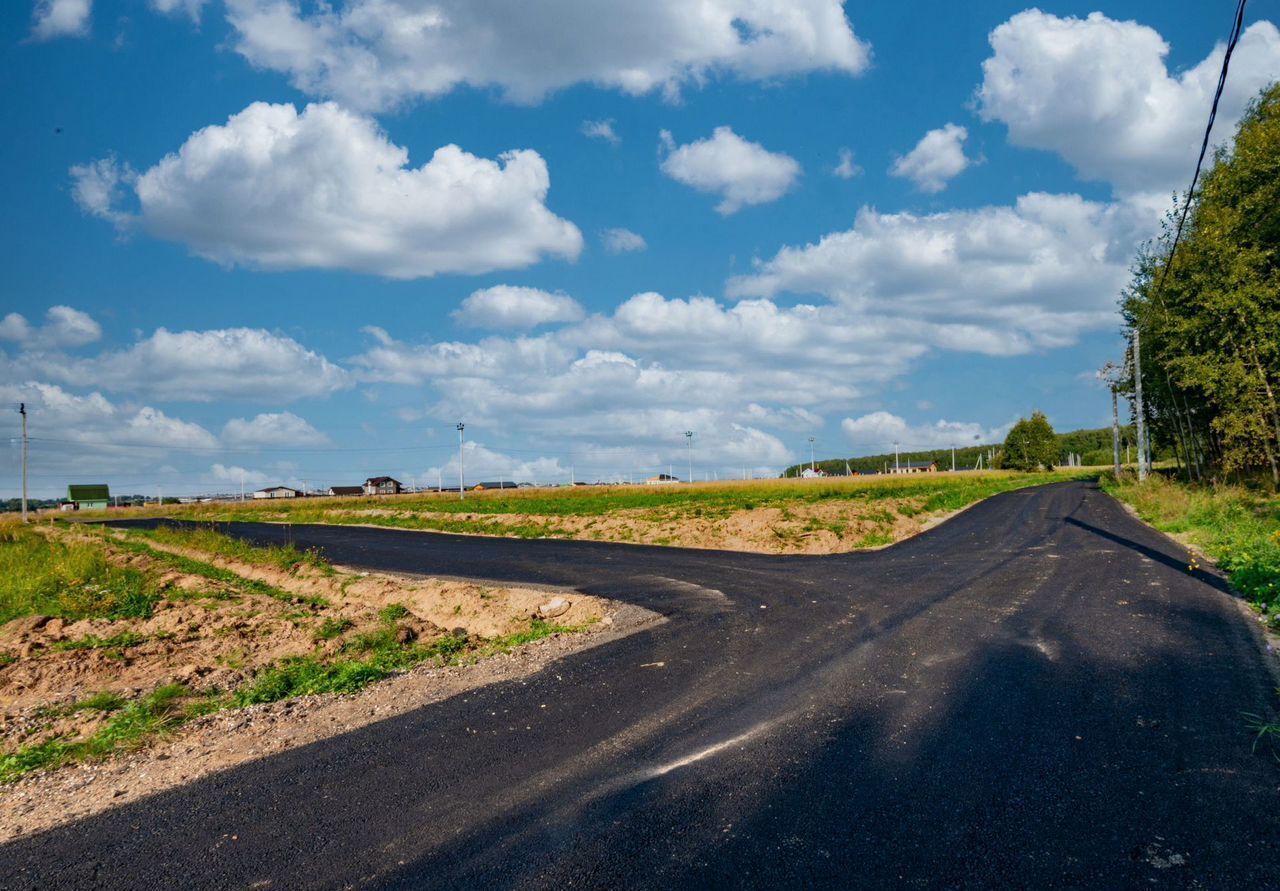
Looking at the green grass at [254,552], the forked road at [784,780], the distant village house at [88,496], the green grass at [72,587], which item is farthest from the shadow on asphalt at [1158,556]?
the distant village house at [88,496]

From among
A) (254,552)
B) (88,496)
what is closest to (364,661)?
(254,552)

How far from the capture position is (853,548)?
67.2ft

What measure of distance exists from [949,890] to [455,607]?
11.1m

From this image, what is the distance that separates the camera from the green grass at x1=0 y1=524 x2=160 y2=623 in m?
13.7

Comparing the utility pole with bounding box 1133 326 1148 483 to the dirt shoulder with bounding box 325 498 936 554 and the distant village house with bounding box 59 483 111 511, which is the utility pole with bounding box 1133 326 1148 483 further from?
the distant village house with bounding box 59 483 111 511

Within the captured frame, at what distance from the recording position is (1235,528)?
714 inches

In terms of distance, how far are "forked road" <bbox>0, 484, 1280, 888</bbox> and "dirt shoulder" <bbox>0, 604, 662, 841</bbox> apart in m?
0.36

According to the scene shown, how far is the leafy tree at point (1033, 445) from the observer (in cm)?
12188

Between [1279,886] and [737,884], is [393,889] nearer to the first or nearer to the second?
[737,884]

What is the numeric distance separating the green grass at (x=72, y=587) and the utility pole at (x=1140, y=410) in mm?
43632

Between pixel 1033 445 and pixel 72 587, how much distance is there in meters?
133

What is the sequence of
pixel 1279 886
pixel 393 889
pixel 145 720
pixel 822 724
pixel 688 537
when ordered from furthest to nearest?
pixel 688 537
pixel 145 720
pixel 822 724
pixel 393 889
pixel 1279 886

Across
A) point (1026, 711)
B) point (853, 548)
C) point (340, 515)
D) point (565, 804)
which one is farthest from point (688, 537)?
point (340, 515)

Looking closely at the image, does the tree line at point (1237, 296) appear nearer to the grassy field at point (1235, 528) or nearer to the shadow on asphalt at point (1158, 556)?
the grassy field at point (1235, 528)
